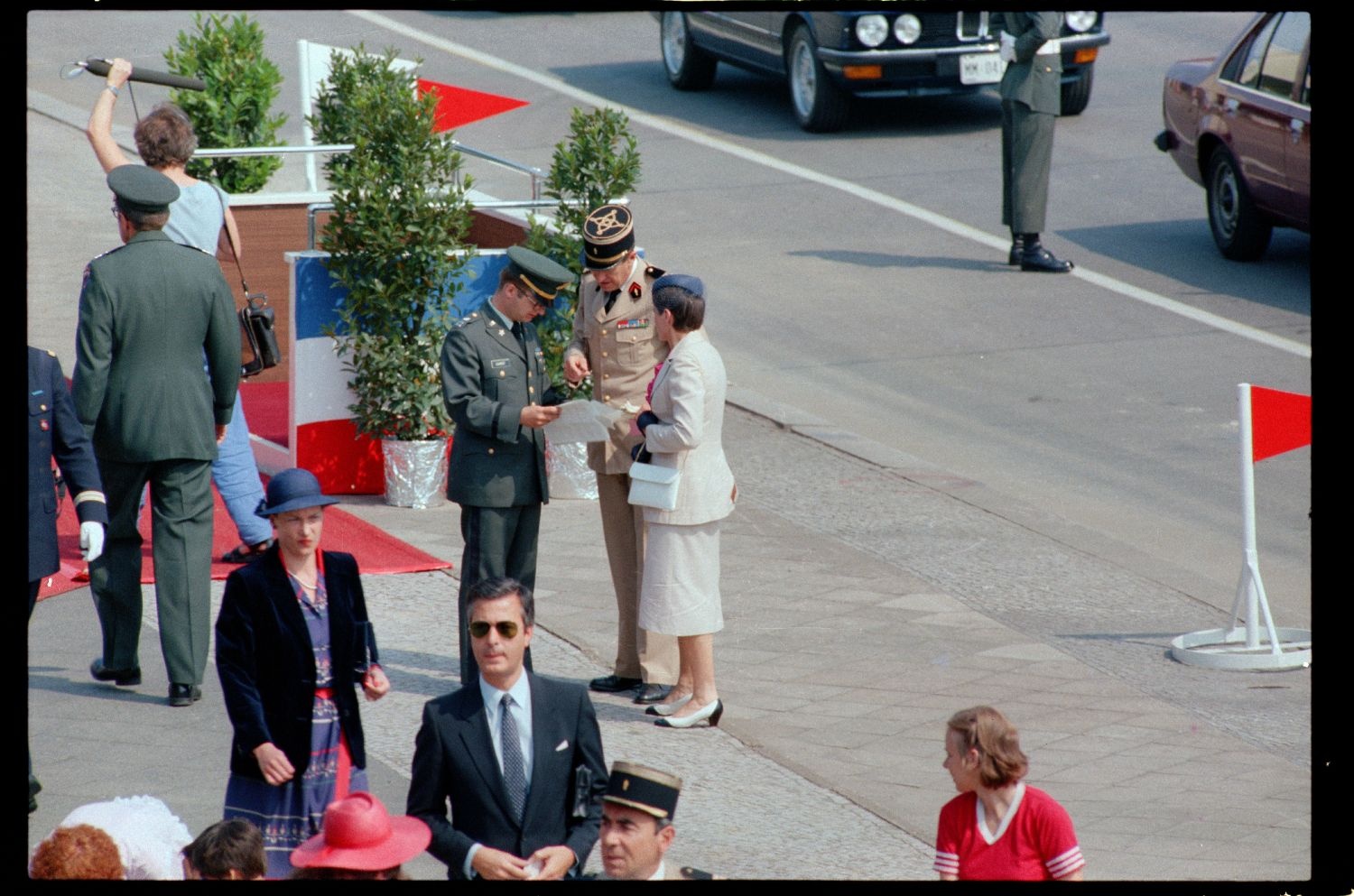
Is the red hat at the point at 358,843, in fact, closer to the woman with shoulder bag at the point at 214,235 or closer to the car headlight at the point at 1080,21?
the woman with shoulder bag at the point at 214,235

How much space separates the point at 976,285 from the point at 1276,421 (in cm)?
638

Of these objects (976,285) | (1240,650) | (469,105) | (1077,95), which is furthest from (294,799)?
(1077,95)

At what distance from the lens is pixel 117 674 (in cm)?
772

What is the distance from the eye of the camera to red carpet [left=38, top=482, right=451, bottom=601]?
9109 mm

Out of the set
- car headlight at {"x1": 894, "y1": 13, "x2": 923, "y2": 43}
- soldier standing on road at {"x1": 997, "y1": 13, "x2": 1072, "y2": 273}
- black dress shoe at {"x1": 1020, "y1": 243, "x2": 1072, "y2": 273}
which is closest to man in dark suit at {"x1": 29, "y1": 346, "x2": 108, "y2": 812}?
soldier standing on road at {"x1": 997, "y1": 13, "x2": 1072, "y2": 273}

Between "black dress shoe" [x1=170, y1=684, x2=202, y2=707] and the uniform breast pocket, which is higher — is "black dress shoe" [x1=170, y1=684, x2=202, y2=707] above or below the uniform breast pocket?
below

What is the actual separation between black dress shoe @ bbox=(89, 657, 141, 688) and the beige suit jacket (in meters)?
2.17

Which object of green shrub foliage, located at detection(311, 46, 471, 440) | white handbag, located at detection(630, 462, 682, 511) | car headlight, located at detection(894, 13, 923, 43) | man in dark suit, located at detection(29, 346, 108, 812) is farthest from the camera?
car headlight, located at detection(894, 13, 923, 43)

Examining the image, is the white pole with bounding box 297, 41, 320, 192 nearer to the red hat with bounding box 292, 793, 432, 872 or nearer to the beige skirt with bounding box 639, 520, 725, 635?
the beige skirt with bounding box 639, 520, 725, 635

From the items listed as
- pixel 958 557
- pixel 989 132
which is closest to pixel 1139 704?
pixel 958 557

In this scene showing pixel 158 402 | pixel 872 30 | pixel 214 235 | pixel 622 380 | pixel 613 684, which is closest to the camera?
pixel 158 402

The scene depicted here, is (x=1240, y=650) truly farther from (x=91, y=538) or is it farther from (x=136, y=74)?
(x=136, y=74)

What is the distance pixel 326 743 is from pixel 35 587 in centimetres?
160

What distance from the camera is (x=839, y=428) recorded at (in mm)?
12094
